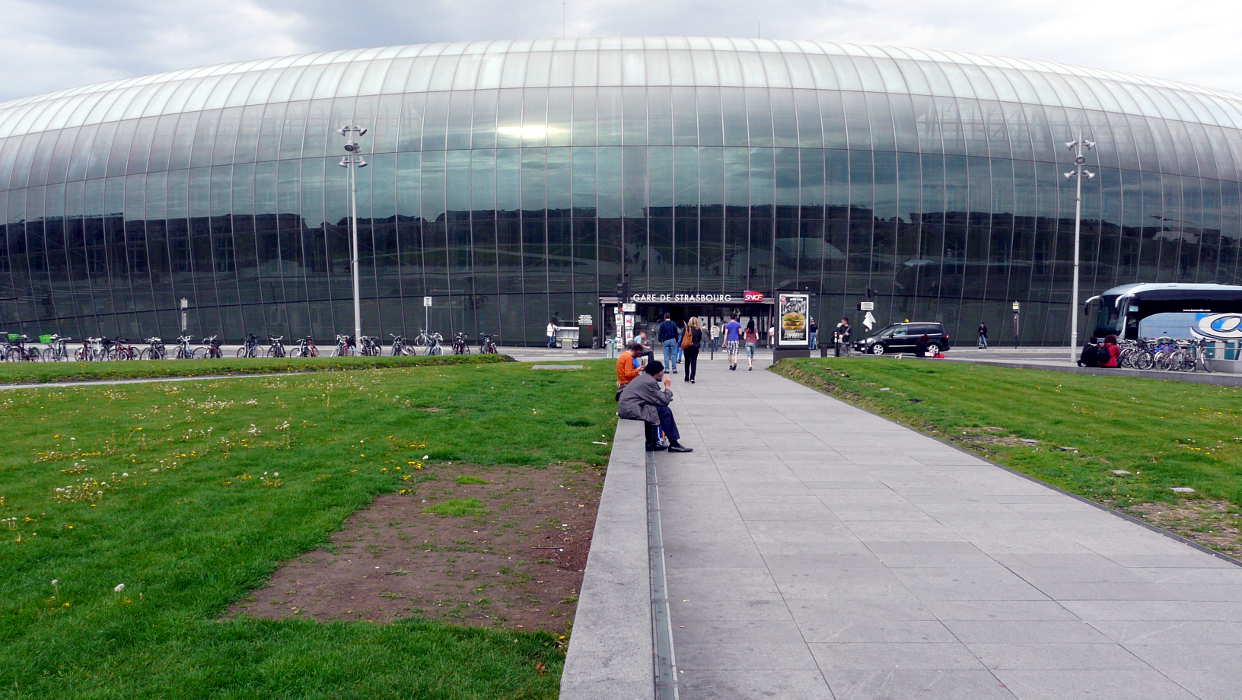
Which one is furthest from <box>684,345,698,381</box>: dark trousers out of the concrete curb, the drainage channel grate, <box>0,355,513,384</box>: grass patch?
the concrete curb

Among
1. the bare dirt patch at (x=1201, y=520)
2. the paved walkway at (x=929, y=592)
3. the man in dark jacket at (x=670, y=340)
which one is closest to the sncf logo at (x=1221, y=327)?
the man in dark jacket at (x=670, y=340)

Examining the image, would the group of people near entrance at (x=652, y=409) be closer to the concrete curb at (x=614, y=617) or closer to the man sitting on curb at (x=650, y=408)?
the man sitting on curb at (x=650, y=408)

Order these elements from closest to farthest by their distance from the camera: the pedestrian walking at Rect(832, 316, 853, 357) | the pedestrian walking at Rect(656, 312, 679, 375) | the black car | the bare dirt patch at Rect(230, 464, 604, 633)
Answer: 1. the bare dirt patch at Rect(230, 464, 604, 633)
2. the pedestrian walking at Rect(656, 312, 679, 375)
3. the pedestrian walking at Rect(832, 316, 853, 357)
4. the black car

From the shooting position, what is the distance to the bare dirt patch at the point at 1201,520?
7148 millimetres

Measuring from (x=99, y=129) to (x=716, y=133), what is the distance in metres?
39.4

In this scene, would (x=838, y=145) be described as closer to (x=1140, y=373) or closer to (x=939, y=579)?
(x=1140, y=373)

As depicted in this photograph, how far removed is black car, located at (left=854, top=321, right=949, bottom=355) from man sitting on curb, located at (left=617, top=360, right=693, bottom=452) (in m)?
34.5

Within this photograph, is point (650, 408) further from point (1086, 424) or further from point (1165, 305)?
point (1165, 305)

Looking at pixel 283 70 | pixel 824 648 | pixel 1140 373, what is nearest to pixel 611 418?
pixel 824 648

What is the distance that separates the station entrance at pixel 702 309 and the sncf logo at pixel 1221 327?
19.9 metres

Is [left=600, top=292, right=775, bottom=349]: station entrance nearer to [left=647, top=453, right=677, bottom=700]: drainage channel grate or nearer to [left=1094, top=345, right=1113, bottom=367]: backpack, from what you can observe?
[left=1094, top=345, right=1113, bottom=367]: backpack

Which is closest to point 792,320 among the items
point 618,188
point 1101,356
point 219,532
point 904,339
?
point 1101,356

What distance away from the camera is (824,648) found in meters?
4.72

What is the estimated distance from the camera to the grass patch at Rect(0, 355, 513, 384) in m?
23.5
